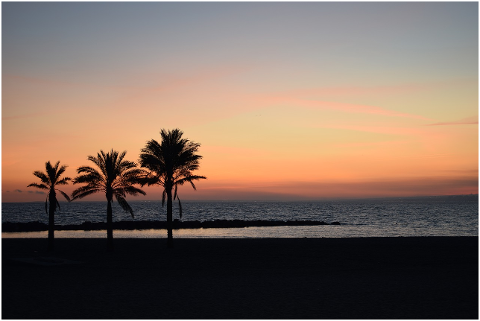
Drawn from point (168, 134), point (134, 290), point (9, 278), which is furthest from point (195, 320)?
point (168, 134)

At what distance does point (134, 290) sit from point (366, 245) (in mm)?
24001

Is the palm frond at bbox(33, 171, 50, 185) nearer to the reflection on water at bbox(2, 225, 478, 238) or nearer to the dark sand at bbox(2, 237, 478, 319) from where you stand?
the dark sand at bbox(2, 237, 478, 319)

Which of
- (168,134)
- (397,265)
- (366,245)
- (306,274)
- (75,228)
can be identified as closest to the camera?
(306,274)

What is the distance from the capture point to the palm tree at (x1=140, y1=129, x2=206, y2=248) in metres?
33.4

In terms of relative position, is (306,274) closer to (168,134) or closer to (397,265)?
(397,265)

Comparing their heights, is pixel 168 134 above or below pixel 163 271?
above

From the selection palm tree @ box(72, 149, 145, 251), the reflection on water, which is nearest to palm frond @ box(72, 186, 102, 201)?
palm tree @ box(72, 149, 145, 251)

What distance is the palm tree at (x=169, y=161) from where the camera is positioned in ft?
110

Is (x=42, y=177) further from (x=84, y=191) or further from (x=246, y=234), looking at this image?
(x=246, y=234)

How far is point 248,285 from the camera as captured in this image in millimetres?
17891

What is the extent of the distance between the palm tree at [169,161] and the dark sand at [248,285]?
5.38m

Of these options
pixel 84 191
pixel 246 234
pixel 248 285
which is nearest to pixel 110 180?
pixel 84 191

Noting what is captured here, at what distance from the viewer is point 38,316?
12.3m

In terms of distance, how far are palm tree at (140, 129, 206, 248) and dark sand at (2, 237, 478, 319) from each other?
5377mm
